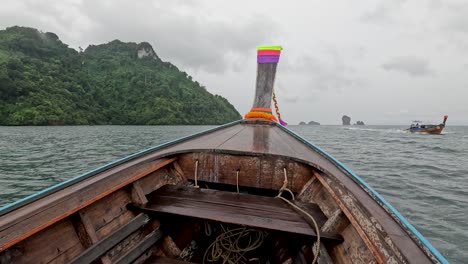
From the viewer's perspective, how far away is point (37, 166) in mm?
11414

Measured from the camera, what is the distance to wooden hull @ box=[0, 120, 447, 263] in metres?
1.67

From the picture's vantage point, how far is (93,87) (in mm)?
83062

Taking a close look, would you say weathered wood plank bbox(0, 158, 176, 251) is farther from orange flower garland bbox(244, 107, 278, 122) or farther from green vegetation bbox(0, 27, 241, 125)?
green vegetation bbox(0, 27, 241, 125)

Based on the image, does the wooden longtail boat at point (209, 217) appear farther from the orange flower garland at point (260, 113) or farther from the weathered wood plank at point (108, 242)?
the orange flower garland at point (260, 113)

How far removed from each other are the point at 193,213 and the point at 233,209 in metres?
0.44

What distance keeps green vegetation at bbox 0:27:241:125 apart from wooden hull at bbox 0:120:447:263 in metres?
65.0

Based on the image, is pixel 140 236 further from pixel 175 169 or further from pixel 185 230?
pixel 175 169

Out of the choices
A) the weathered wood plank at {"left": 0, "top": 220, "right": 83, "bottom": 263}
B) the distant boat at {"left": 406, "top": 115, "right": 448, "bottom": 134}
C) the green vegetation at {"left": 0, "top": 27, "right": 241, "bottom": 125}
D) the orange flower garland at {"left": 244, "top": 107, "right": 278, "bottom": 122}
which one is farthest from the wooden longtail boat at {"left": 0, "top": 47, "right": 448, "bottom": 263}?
the green vegetation at {"left": 0, "top": 27, "right": 241, "bottom": 125}

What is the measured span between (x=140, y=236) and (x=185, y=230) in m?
0.60

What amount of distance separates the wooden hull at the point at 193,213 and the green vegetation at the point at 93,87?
64957 millimetres

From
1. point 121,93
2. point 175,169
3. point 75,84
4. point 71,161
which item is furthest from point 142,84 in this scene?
point 175,169

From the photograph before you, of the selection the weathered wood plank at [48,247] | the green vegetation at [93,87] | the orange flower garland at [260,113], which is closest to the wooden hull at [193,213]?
the weathered wood plank at [48,247]

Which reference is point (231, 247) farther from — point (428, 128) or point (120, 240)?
point (428, 128)

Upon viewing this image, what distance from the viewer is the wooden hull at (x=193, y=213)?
167cm
